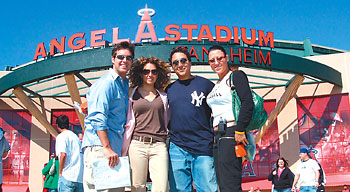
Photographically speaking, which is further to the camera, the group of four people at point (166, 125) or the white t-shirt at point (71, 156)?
the white t-shirt at point (71, 156)

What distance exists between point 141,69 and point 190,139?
1.05 meters

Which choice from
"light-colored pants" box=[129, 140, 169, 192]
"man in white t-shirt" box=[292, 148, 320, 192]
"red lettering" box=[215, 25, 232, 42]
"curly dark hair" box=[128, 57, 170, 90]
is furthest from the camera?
"red lettering" box=[215, 25, 232, 42]

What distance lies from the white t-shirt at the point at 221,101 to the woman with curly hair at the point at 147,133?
1.83 feet

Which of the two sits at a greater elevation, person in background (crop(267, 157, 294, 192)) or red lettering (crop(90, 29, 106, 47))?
red lettering (crop(90, 29, 106, 47))

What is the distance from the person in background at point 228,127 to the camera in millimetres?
3930

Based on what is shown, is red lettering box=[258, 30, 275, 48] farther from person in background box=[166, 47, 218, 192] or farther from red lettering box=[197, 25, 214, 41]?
person in background box=[166, 47, 218, 192]

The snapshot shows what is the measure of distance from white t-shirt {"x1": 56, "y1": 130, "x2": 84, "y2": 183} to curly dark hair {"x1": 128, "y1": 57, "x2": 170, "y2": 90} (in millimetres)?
2300

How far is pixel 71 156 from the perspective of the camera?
6344 millimetres

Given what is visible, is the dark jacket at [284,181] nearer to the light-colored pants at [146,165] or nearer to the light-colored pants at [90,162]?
the light-colored pants at [146,165]

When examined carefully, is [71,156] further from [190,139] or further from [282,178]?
[282,178]

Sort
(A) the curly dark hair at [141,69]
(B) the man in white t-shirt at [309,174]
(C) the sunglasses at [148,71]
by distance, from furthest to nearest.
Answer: (B) the man in white t-shirt at [309,174] → (A) the curly dark hair at [141,69] → (C) the sunglasses at [148,71]

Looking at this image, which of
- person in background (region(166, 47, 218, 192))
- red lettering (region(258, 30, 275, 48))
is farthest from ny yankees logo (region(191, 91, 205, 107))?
red lettering (region(258, 30, 275, 48))

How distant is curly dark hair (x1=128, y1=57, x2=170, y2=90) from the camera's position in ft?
15.2

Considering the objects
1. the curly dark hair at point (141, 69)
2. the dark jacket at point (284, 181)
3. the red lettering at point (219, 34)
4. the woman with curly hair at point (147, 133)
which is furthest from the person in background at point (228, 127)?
the red lettering at point (219, 34)
